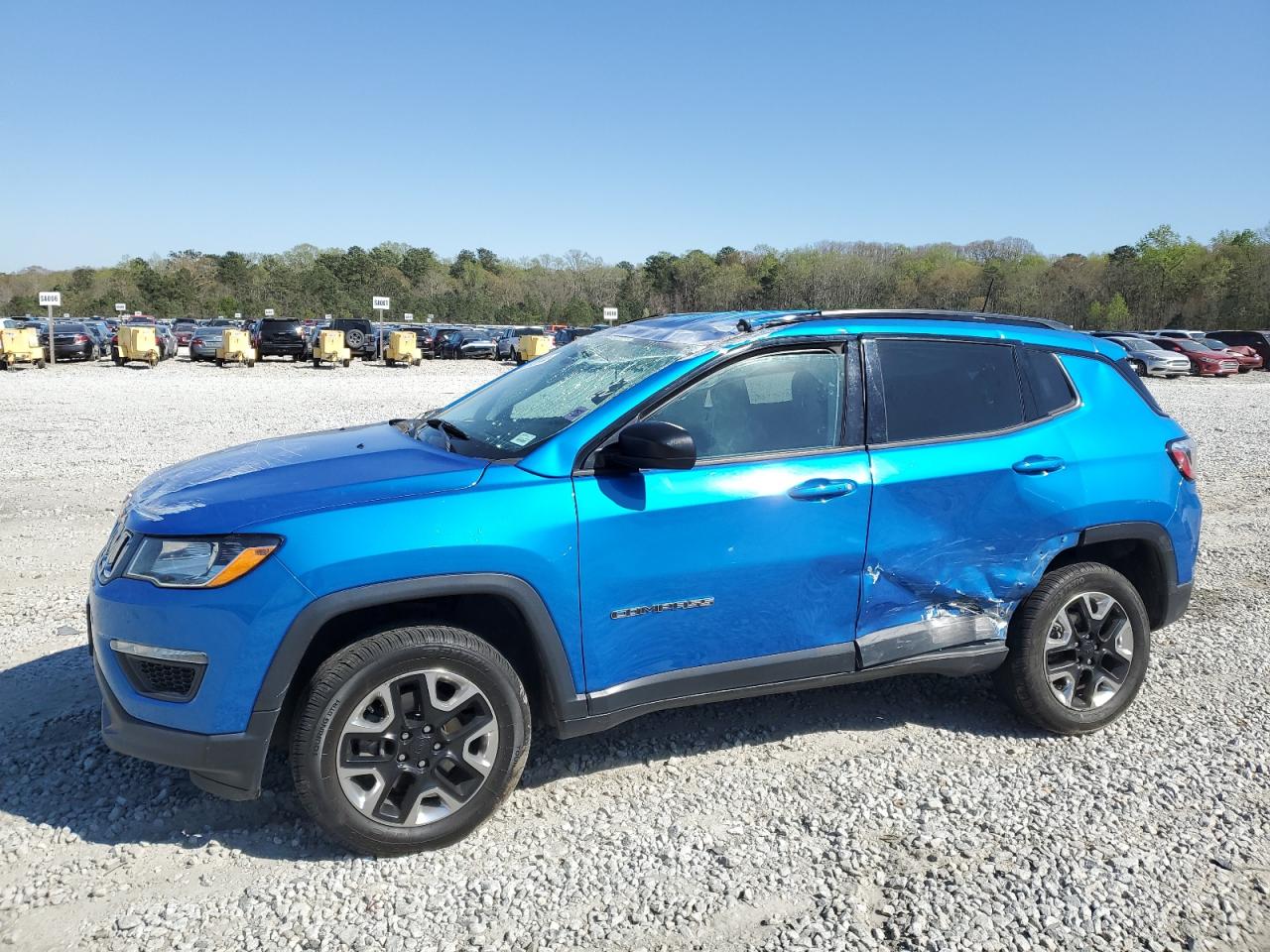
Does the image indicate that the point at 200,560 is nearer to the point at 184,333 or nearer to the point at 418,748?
the point at 418,748

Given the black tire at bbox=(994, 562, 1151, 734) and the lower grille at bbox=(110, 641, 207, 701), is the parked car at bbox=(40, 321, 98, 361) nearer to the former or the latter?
the lower grille at bbox=(110, 641, 207, 701)

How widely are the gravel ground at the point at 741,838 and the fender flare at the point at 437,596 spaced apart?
1.80ft

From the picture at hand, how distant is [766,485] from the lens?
10.9ft

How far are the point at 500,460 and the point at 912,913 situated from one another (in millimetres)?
1975

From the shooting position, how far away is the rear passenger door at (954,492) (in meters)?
3.55

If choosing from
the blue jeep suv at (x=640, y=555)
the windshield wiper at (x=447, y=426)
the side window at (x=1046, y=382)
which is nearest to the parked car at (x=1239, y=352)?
the side window at (x=1046, y=382)

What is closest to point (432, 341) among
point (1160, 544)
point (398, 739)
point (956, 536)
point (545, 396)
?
point (545, 396)

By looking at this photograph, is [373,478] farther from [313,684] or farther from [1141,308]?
[1141,308]

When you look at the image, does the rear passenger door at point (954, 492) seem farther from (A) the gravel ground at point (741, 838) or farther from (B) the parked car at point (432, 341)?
(B) the parked car at point (432, 341)

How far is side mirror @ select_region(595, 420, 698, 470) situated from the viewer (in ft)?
10.0

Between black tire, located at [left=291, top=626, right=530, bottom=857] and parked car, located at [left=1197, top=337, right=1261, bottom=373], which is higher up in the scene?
parked car, located at [left=1197, top=337, right=1261, bottom=373]

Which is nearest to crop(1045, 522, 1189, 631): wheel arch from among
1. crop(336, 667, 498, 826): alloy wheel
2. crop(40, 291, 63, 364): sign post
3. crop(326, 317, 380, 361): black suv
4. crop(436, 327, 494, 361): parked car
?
crop(336, 667, 498, 826): alloy wheel

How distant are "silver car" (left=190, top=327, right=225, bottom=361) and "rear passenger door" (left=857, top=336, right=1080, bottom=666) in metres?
34.5

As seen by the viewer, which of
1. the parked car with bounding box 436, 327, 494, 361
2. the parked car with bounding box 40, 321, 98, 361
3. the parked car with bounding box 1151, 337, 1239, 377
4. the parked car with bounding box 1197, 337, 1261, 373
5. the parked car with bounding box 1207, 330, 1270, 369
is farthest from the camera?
the parked car with bounding box 436, 327, 494, 361
